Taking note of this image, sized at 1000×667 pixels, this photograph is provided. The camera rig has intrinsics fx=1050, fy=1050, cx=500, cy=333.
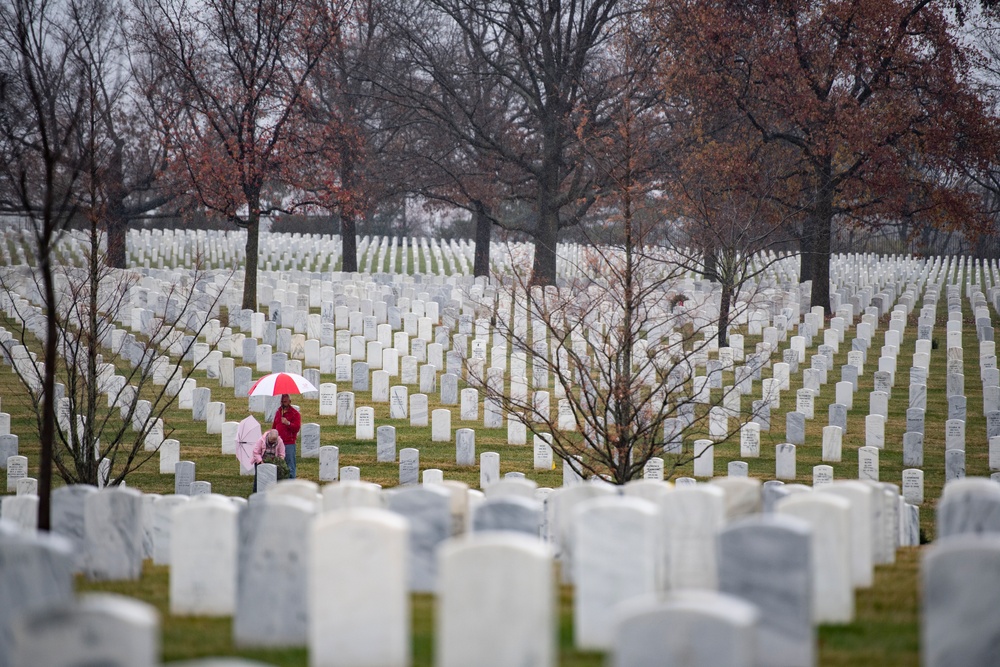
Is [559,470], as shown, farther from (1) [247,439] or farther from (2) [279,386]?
(1) [247,439]

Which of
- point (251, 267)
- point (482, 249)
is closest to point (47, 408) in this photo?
point (251, 267)

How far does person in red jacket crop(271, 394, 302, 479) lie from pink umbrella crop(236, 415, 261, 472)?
0.24 meters

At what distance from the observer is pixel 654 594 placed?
14.7 ft

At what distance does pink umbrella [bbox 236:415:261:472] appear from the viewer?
39.2 feet

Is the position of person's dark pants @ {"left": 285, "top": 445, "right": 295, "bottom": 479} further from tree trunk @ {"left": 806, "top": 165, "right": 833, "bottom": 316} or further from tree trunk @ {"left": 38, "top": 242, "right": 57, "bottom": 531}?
tree trunk @ {"left": 806, "top": 165, "right": 833, "bottom": 316}

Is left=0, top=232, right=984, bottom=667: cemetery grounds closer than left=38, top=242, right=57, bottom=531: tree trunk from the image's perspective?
Yes

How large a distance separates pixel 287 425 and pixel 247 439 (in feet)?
1.55

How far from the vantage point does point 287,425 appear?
12086mm

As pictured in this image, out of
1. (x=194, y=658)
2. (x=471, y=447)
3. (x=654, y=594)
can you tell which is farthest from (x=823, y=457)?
(x=194, y=658)

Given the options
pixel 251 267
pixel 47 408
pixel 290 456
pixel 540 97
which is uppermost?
pixel 540 97

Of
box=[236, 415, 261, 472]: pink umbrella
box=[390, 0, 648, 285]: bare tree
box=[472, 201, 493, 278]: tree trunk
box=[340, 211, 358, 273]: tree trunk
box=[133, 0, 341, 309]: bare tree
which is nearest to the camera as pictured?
box=[236, 415, 261, 472]: pink umbrella

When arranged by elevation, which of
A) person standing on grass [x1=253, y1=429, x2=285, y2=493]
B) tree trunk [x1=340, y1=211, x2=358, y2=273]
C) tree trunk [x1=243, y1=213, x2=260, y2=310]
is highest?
tree trunk [x1=340, y1=211, x2=358, y2=273]

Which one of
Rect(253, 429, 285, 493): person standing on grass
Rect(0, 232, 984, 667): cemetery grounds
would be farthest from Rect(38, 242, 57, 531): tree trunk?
Rect(253, 429, 285, 493): person standing on grass

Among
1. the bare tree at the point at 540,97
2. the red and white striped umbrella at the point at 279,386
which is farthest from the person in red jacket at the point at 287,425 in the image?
the bare tree at the point at 540,97
